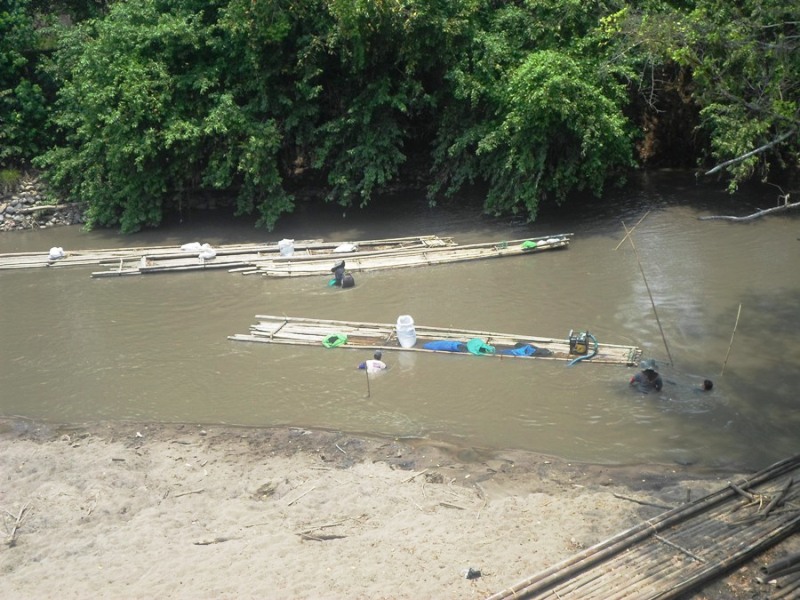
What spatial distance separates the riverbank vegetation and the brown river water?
3.83ft

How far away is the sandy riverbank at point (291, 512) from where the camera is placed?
5.78 meters

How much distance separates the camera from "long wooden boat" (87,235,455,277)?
45.6 ft

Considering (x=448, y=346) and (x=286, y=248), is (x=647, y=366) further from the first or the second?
(x=286, y=248)

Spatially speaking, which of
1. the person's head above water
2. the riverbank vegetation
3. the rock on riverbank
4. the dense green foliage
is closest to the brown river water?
the person's head above water

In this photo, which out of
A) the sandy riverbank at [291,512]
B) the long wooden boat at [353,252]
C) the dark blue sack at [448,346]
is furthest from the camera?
the long wooden boat at [353,252]

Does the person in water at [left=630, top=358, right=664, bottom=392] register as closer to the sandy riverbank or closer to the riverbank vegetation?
the sandy riverbank

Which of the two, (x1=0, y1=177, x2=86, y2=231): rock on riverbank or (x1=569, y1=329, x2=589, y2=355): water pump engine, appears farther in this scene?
(x1=0, y1=177, x2=86, y2=231): rock on riverbank

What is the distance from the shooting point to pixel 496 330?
10.6 m

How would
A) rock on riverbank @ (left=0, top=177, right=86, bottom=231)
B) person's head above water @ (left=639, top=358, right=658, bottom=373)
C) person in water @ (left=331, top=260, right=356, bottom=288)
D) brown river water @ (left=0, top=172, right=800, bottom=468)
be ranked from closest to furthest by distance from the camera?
brown river water @ (left=0, top=172, right=800, bottom=468), person's head above water @ (left=639, top=358, right=658, bottom=373), person in water @ (left=331, top=260, right=356, bottom=288), rock on riverbank @ (left=0, top=177, right=86, bottom=231)

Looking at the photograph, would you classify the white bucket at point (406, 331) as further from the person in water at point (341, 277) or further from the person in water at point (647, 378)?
the person in water at point (647, 378)

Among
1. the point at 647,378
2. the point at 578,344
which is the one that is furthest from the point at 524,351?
the point at 647,378

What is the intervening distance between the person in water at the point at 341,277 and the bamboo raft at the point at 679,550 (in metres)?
7.28

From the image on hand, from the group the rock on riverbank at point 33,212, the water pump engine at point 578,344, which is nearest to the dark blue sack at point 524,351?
the water pump engine at point 578,344

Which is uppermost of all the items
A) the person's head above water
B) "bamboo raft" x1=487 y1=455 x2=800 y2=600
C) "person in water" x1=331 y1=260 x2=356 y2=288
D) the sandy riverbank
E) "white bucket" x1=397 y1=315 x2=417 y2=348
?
"person in water" x1=331 y1=260 x2=356 y2=288
